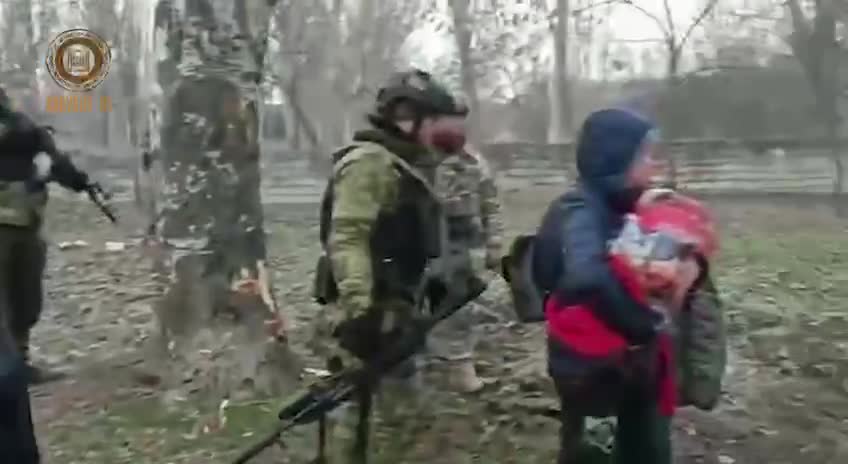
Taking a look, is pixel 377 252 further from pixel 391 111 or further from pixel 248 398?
pixel 248 398

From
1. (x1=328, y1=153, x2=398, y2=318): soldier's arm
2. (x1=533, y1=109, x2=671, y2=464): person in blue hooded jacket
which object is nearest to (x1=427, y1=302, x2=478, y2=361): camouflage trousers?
(x1=328, y1=153, x2=398, y2=318): soldier's arm

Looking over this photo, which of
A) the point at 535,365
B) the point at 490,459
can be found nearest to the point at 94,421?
the point at 490,459

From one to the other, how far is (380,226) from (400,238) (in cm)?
13

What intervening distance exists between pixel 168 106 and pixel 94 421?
1625mm

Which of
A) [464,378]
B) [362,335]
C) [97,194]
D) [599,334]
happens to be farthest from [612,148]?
[97,194]

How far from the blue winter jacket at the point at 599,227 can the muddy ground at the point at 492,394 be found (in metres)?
1.98

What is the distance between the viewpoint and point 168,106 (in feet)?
18.8

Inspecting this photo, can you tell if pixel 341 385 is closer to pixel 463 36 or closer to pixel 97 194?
pixel 97 194

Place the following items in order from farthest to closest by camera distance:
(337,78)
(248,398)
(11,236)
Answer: (337,78), (11,236), (248,398)

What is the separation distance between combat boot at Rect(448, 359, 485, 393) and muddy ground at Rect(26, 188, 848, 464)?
0.07m

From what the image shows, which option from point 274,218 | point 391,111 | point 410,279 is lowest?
point 274,218

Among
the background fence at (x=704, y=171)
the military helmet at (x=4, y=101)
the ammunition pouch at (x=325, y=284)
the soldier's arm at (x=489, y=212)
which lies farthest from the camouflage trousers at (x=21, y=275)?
the background fence at (x=704, y=171)

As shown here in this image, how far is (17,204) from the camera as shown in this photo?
590 centimetres

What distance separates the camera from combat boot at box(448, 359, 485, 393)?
601 cm
